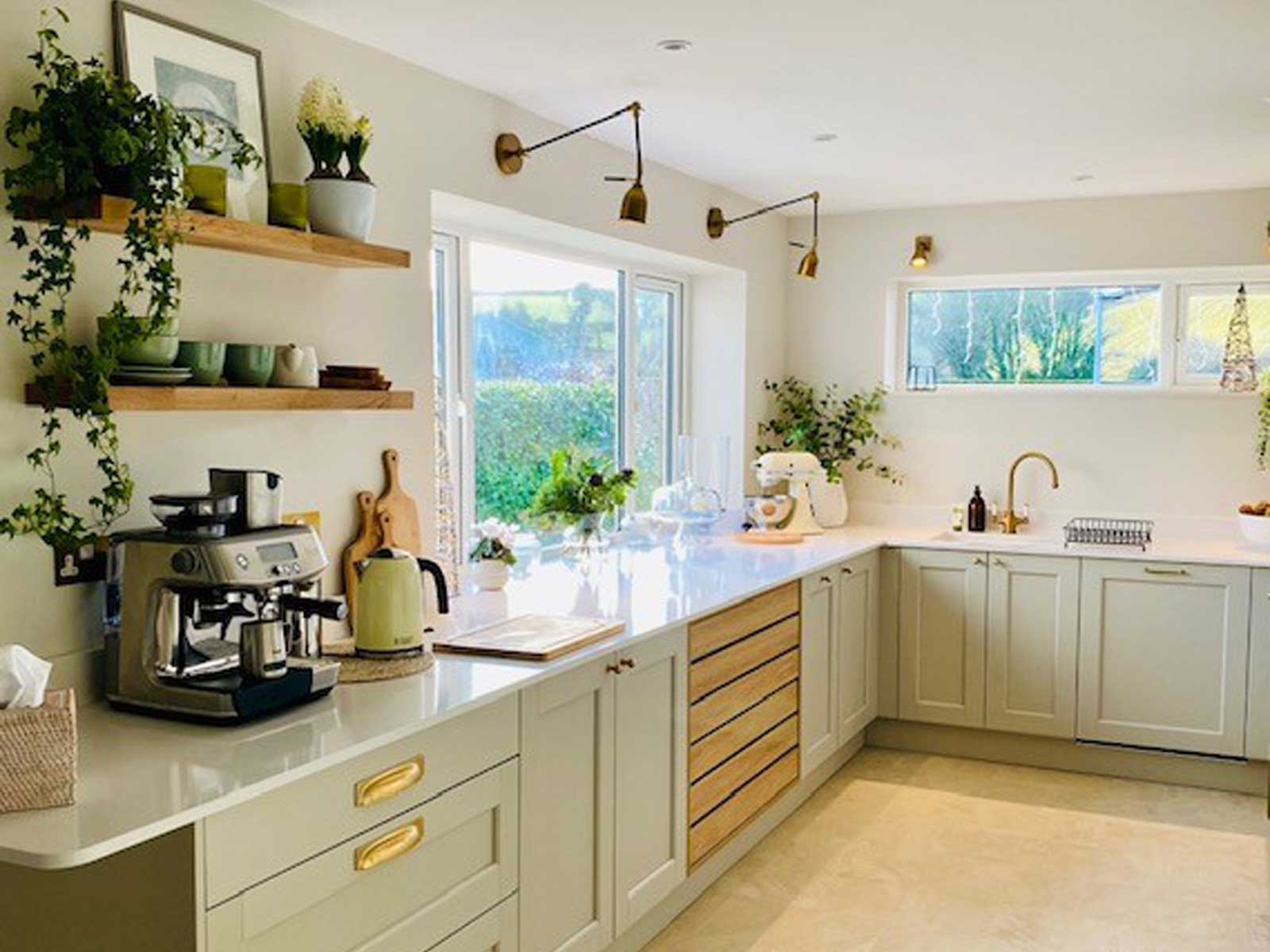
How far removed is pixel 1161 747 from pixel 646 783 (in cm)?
243

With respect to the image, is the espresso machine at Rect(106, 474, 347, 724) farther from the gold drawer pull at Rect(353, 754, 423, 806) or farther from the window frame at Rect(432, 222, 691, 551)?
the window frame at Rect(432, 222, 691, 551)

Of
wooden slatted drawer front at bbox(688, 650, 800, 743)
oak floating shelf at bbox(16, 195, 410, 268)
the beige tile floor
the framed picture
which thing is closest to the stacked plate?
oak floating shelf at bbox(16, 195, 410, 268)

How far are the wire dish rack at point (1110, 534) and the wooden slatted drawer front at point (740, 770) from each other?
1.49 m

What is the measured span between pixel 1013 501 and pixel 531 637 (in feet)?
10.0

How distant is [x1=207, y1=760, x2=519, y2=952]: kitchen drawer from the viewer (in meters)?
1.83

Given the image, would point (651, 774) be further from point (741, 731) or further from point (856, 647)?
point (856, 647)

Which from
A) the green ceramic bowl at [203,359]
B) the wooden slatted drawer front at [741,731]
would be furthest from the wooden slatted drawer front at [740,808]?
the green ceramic bowl at [203,359]

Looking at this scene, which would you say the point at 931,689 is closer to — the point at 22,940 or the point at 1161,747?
the point at 1161,747

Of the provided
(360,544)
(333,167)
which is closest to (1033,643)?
(360,544)

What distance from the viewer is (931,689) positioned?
15.8 ft

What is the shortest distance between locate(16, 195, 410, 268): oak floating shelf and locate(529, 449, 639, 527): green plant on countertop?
4.20 ft


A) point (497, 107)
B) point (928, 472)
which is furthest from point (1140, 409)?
point (497, 107)

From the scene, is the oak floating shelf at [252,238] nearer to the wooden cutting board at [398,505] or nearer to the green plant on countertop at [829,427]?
the wooden cutting board at [398,505]

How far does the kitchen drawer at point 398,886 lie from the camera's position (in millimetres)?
1828
